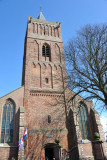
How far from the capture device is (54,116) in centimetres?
1716

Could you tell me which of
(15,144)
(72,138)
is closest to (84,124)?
(72,138)

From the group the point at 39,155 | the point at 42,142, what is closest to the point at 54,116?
the point at 42,142

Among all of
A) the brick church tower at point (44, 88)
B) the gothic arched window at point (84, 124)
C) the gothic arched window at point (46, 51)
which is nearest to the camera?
the brick church tower at point (44, 88)

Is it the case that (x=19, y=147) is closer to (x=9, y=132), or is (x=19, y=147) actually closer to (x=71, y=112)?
(x=9, y=132)

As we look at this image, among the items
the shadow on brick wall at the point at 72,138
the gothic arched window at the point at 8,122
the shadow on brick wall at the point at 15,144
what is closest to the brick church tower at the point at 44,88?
the shadow on brick wall at the point at 72,138

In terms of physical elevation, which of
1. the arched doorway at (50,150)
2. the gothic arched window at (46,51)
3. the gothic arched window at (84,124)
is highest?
the gothic arched window at (46,51)

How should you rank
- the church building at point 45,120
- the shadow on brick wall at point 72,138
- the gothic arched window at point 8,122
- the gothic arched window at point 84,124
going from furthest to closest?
the gothic arched window at point 84,124, the gothic arched window at point 8,122, the shadow on brick wall at point 72,138, the church building at point 45,120

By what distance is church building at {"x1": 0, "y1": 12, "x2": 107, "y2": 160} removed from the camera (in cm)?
1461

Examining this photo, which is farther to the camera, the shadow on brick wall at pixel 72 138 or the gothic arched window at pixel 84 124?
the gothic arched window at pixel 84 124

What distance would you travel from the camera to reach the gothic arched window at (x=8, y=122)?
50.3 ft

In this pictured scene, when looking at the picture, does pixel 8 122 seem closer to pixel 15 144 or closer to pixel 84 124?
pixel 15 144

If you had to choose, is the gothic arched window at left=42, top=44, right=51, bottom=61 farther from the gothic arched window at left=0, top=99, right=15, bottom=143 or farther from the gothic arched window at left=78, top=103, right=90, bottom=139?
the gothic arched window at left=78, top=103, right=90, bottom=139

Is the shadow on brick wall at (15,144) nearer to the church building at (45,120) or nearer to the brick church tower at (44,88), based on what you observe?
the church building at (45,120)

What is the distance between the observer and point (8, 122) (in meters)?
16.0
